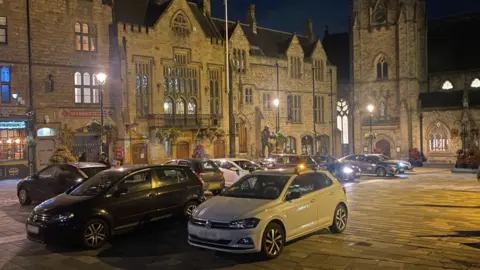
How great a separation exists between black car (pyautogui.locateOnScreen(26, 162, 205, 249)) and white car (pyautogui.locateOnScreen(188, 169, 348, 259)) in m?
2.12

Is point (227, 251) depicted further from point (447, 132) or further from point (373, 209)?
point (447, 132)

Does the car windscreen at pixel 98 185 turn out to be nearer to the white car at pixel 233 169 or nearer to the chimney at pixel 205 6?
the white car at pixel 233 169

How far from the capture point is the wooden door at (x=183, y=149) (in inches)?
1330

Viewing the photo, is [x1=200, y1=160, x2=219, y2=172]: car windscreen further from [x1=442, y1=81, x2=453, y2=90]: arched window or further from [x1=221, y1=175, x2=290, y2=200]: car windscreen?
[x1=442, y1=81, x2=453, y2=90]: arched window

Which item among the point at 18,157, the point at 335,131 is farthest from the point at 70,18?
the point at 335,131

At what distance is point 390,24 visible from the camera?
4822 cm

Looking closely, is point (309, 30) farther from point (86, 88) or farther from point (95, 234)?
point (95, 234)

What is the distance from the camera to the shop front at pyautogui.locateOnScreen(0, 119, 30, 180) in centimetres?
2661

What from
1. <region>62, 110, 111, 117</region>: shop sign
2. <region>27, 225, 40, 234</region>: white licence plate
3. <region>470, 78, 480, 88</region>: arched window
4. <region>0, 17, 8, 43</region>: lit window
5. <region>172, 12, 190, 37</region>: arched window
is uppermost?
<region>172, 12, 190, 37</region>: arched window

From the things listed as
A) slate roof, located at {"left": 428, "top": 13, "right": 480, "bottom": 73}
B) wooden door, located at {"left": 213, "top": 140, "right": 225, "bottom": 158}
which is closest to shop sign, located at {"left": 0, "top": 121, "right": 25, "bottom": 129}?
wooden door, located at {"left": 213, "top": 140, "right": 225, "bottom": 158}

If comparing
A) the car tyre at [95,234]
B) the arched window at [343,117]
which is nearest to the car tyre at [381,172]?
the car tyre at [95,234]

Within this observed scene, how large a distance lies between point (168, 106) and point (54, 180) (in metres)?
18.0

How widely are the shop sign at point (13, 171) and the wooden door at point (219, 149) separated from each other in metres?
13.6

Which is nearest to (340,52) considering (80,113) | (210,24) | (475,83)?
(475,83)
